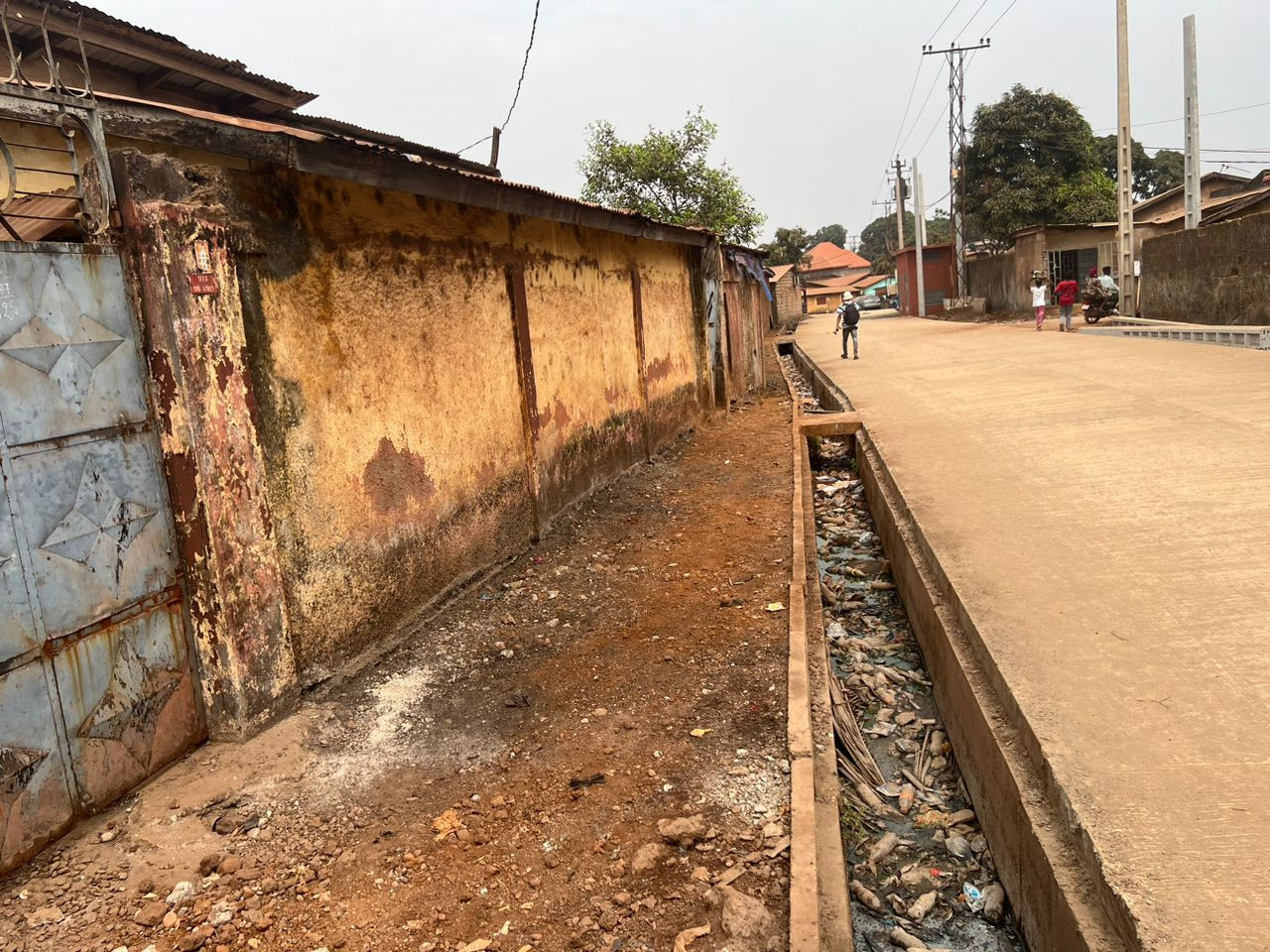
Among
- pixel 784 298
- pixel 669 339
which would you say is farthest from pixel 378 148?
pixel 784 298

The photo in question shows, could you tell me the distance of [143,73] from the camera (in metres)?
7.61

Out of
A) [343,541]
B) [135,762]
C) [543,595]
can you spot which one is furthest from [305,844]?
[543,595]

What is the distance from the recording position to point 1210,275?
1792 centimetres

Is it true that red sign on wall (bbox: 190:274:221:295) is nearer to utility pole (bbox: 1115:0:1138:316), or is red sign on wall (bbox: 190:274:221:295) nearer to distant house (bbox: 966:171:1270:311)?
utility pole (bbox: 1115:0:1138:316)

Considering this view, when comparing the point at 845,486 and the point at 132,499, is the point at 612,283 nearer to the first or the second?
the point at 845,486

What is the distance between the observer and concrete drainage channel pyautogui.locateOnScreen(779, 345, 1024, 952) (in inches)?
140

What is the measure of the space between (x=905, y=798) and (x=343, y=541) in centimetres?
323

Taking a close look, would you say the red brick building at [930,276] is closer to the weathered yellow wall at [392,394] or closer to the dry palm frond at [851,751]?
the weathered yellow wall at [392,394]

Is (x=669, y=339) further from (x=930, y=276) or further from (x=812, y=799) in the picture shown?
(x=930, y=276)

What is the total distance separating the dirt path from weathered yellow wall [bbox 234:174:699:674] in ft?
1.66

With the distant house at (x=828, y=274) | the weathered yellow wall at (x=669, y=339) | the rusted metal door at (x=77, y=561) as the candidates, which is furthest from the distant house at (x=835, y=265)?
the rusted metal door at (x=77, y=561)

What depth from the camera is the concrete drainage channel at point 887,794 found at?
3559 millimetres

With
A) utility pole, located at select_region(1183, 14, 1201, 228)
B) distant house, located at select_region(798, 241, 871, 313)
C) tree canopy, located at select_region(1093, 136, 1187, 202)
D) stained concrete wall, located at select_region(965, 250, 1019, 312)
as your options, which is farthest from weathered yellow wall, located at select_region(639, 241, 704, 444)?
distant house, located at select_region(798, 241, 871, 313)

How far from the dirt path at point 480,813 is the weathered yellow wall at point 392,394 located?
50cm
